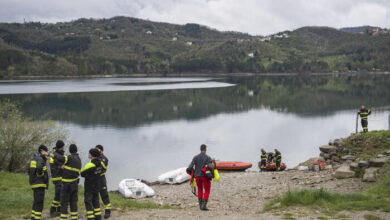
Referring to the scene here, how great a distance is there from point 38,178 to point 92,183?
1.65 meters

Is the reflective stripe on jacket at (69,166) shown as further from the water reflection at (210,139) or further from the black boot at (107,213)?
the water reflection at (210,139)

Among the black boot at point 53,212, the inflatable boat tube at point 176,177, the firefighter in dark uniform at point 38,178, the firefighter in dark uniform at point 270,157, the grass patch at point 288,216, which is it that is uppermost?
the firefighter in dark uniform at point 38,178

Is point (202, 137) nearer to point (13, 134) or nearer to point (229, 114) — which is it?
point (229, 114)

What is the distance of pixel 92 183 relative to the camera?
1052 cm

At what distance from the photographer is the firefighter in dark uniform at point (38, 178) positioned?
10445 millimetres

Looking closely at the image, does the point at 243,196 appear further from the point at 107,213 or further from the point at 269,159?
the point at 269,159

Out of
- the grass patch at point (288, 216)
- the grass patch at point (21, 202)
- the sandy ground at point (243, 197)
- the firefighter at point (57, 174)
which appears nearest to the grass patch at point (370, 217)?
the sandy ground at point (243, 197)

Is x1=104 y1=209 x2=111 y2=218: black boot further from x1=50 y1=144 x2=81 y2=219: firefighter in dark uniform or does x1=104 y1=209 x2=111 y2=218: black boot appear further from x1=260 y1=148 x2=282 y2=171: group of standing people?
x1=260 y1=148 x2=282 y2=171: group of standing people

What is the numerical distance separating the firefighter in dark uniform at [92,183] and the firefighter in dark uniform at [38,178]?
50.6 inches

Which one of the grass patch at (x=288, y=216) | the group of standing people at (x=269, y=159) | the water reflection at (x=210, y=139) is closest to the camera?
the grass patch at (x=288, y=216)

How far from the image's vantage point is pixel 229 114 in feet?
212

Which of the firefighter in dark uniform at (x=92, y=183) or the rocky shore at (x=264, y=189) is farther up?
the firefighter in dark uniform at (x=92, y=183)

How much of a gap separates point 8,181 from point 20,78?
18801 cm

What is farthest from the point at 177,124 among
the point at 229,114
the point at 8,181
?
the point at 8,181
